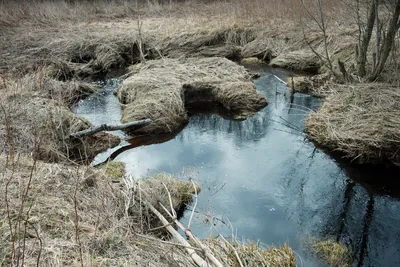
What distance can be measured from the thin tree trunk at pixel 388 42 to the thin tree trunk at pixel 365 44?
1.16ft

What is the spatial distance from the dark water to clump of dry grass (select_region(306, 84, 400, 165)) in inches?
12.2

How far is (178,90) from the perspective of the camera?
9344 millimetres

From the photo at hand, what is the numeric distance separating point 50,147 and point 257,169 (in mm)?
3641

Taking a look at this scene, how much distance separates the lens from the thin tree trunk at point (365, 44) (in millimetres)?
8078

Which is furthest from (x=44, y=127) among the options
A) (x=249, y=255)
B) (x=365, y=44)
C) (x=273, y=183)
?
(x=365, y=44)

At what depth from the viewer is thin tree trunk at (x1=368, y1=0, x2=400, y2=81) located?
765cm

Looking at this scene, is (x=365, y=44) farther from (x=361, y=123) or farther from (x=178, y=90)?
(x=178, y=90)

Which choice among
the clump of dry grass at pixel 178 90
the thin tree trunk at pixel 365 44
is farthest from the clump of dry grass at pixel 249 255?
the thin tree trunk at pixel 365 44

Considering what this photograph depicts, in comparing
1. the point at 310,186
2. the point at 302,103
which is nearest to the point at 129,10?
the point at 302,103

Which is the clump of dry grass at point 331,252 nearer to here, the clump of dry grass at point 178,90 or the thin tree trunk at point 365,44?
the clump of dry grass at point 178,90

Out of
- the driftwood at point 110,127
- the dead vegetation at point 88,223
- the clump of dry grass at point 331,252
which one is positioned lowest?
the clump of dry grass at point 331,252

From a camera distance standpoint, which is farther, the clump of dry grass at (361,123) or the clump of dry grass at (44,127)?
the clump of dry grass at (361,123)

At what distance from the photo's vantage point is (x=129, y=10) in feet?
57.9

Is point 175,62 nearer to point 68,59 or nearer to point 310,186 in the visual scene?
point 68,59
